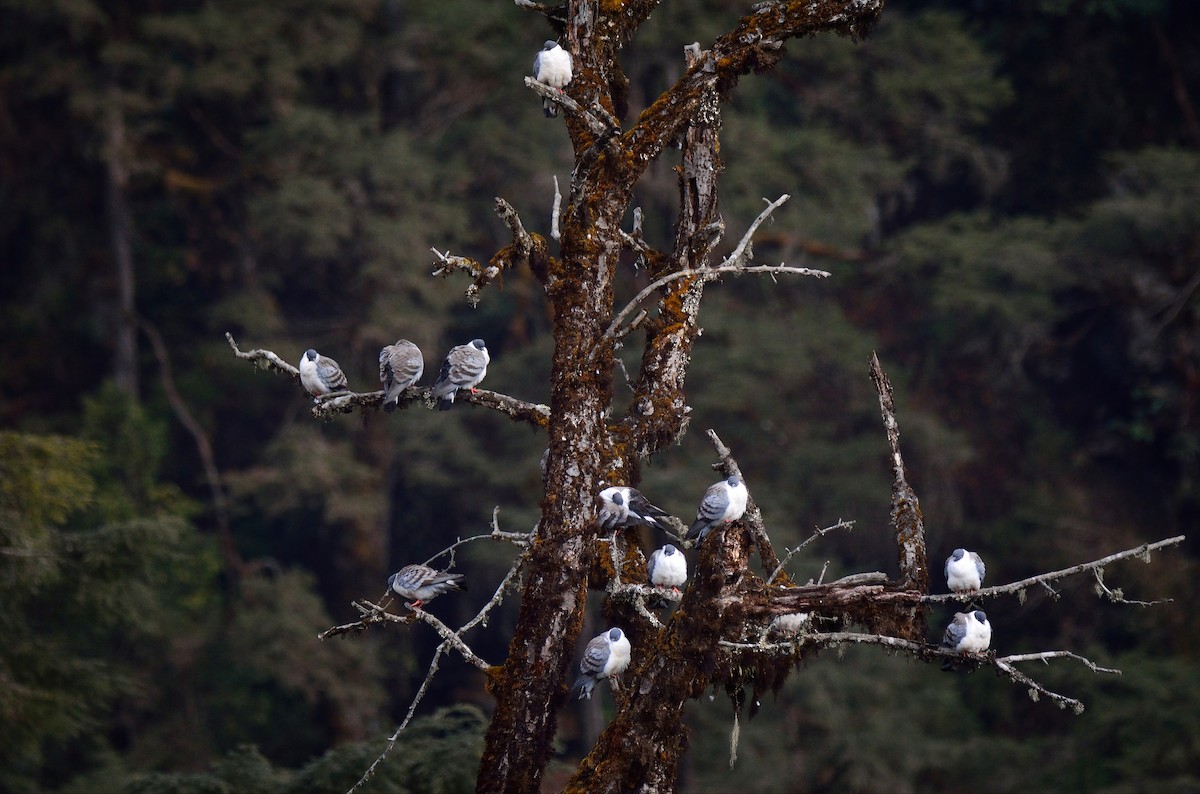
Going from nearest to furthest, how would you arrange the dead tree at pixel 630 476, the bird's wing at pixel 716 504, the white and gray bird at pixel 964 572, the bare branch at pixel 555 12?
the dead tree at pixel 630 476
the bird's wing at pixel 716 504
the bare branch at pixel 555 12
the white and gray bird at pixel 964 572

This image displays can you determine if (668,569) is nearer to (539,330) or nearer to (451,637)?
(451,637)

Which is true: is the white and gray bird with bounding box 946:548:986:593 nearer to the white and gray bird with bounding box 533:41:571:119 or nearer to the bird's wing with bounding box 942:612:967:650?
the bird's wing with bounding box 942:612:967:650

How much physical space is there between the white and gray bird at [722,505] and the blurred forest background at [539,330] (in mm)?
11349

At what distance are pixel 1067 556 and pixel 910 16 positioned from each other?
416 inches

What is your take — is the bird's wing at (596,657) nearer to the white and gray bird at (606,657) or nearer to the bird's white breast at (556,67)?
the white and gray bird at (606,657)

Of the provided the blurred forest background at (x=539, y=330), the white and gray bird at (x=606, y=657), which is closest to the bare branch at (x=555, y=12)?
the white and gray bird at (x=606, y=657)

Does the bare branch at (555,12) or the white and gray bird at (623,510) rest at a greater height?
the bare branch at (555,12)

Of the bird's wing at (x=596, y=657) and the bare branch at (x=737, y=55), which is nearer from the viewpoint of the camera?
the bare branch at (x=737, y=55)

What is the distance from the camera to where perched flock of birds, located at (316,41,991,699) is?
23.9 ft

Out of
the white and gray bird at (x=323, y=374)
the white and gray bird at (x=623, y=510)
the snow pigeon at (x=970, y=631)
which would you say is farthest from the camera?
the white and gray bird at (x=323, y=374)

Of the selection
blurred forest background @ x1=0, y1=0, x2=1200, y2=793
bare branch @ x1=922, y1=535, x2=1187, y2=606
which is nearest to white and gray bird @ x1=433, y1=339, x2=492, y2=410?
bare branch @ x1=922, y1=535, x2=1187, y2=606

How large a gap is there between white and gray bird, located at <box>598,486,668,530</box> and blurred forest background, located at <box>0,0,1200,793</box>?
11724mm

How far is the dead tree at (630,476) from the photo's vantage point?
6359 mm

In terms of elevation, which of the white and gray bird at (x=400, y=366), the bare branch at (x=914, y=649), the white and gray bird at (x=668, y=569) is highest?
the white and gray bird at (x=400, y=366)
